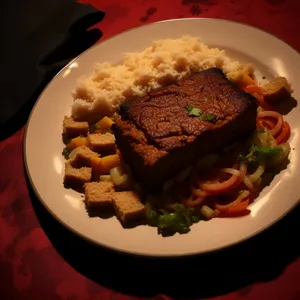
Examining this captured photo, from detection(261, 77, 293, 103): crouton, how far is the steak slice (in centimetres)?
31

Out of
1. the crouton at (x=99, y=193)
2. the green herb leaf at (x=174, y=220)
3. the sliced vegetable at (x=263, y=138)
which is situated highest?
the sliced vegetable at (x=263, y=138)

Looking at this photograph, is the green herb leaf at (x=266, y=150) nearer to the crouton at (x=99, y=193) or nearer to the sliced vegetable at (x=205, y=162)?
the sliced vegetable at (x=205, y=162)

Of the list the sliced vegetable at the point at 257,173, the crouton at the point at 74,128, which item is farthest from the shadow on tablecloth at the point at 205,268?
the crouton at the point at 74,128

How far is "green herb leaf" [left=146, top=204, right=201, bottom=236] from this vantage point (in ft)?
10.7

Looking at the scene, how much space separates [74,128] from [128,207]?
1101mm

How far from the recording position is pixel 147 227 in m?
3.34

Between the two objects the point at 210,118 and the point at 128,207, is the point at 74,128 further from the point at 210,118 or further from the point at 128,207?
the point at 210,118

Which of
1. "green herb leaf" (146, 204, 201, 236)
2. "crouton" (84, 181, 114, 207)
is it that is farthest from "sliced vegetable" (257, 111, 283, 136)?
"crouton" (84, 181, 114, 207)

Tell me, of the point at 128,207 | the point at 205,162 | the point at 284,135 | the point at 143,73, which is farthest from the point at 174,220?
the point at 143,73

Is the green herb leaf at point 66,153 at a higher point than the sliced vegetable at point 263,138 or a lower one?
lower

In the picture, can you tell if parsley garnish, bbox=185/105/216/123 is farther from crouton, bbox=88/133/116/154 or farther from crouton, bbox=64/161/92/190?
crouton, bbox=64/161/92/190

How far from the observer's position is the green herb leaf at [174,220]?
10.7ft

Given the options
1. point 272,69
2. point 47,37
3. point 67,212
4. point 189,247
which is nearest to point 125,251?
point 189,247

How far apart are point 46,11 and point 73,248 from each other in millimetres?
3063
